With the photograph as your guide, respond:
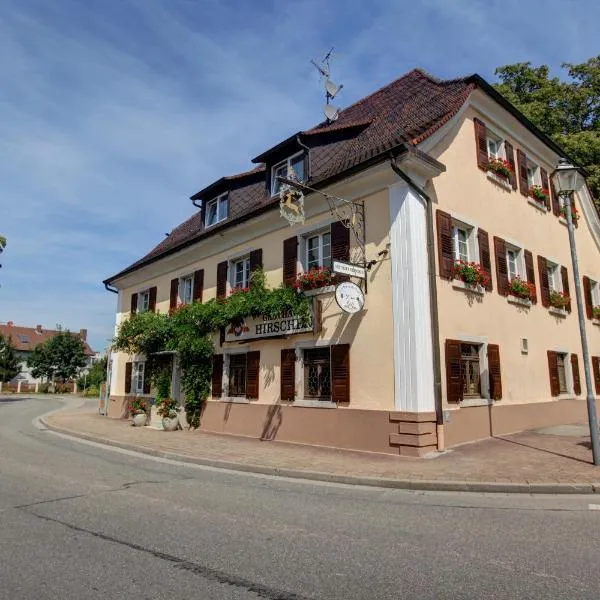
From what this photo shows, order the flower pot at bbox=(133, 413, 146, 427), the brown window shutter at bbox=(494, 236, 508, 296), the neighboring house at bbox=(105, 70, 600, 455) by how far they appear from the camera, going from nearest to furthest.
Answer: the neighboring house at bbox=(105, 70, 600, 455) → the brown window shutter at bbox=(494, 236, 508, 296) → the flower pot at bbox=(133, 413, 146, 427)

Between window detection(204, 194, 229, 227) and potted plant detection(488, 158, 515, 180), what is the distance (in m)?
8.43

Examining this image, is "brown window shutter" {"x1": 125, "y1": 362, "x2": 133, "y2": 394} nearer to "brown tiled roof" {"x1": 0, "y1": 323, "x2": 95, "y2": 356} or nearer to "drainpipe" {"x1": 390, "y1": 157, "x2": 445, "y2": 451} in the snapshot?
"drainpipe" {"x1": 390, "y1": 157, "x2": 445, "y2": 451}

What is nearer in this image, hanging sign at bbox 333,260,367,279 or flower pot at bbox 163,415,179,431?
hanging sign at bbox 333,260,367,279

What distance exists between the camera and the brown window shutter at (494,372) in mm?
12273

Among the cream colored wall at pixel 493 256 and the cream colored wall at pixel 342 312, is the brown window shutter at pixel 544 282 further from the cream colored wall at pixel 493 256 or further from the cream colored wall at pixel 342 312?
the cream colored wall at pixel 342 312

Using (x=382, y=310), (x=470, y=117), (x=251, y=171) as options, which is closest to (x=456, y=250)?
(x=382, y=310)

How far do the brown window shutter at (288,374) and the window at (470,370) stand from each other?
4.03 metres

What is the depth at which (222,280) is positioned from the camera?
53.1 ft

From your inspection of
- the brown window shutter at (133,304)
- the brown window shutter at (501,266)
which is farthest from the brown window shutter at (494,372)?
the brown window shutter at (133,304)

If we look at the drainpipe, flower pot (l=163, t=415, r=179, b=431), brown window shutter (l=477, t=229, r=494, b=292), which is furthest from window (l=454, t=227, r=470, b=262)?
flower pot (l=163, t=415, r=179, b=431)

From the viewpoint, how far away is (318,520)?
573cm

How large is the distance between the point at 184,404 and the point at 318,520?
37.2 ft

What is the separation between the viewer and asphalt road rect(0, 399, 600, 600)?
12.3ft

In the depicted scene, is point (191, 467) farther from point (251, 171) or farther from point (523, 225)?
point (523, 225)
